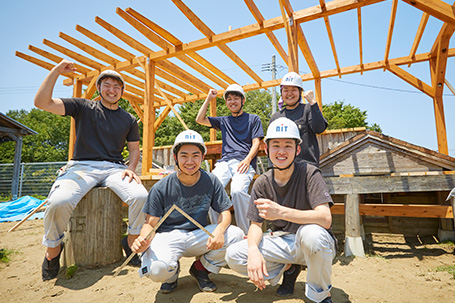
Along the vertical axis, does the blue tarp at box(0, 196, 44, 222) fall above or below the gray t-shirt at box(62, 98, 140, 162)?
below

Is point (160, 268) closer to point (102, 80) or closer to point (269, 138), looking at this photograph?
point (269, 138)

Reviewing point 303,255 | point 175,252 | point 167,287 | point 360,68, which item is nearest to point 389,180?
point 303,255

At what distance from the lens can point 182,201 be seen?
258 cm

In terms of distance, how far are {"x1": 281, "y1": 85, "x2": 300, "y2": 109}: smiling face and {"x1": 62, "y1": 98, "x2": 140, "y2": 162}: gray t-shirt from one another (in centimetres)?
221

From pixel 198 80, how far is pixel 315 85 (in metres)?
3.77

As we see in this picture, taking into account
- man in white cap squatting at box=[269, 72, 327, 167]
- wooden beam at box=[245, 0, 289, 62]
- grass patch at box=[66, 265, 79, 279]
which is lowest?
grass patch at box=[66, 265, 79, 279]

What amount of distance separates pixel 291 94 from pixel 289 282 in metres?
2.31

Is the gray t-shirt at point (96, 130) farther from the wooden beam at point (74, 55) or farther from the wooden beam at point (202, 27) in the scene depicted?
the wooden beam at point (74, 55)

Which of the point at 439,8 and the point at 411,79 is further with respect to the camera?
the point at 411,79

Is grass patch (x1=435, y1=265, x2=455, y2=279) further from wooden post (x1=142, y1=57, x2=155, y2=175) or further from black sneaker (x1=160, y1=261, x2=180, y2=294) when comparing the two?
wooden post (x1=142, y1=57, x2=155, y2=175)

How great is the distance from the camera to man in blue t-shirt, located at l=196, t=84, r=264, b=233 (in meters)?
3.27

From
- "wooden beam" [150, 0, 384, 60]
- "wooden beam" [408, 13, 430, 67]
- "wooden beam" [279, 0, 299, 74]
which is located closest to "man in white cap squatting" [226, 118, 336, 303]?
"wooden beam" [279, 0, 299, 74]

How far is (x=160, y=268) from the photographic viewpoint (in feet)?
7.33

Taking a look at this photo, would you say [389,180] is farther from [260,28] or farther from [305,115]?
[260,28]
